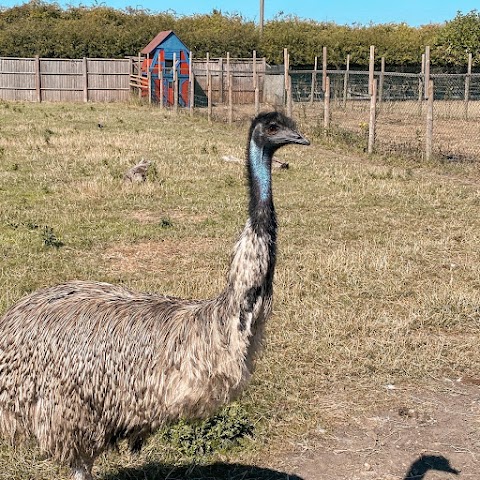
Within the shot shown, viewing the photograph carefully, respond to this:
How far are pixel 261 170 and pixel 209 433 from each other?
1.90 meters

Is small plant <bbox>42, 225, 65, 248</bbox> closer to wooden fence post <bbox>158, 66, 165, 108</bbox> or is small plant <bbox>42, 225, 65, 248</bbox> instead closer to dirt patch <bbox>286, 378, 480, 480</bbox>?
dirt patch <bbox>286, 378, 480, 480</bbox>

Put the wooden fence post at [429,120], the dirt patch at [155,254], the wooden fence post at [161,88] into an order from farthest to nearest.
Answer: the wooden fence post at [161,88] < the wooden fence post at [429,120] < the dirt patch at [155,254]

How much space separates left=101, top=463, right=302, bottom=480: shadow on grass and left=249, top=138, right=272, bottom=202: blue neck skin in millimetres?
1849

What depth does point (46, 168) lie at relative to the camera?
46.6 ft

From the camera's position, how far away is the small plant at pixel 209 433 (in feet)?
15.4

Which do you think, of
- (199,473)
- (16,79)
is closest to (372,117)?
(199,473)

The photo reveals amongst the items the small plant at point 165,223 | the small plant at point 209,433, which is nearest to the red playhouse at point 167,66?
the small plant at point 165,223

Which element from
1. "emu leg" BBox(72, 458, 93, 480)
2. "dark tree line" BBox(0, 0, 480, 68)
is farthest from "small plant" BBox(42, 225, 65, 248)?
"dark tree line" BBox(0, 0, 480, 68)

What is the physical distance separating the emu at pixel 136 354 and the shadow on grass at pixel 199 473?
0.48 m

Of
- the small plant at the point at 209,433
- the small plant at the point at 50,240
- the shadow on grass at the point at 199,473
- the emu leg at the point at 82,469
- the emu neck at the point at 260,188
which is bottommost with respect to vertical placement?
the shadow on grass at the point at 199,473

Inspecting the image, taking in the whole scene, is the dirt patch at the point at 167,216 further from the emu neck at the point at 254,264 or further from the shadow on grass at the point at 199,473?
the emu neck at the point at 254,264

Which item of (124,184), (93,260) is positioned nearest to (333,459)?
(93,260)

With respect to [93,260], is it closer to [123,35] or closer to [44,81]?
[44,81]

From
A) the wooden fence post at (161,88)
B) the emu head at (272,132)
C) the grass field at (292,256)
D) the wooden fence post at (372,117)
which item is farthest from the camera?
the wooden fence post at (161,88)
